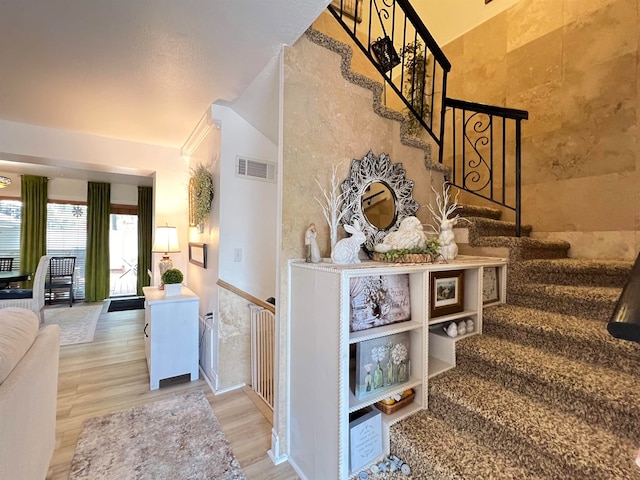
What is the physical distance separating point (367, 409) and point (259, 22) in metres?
2.29

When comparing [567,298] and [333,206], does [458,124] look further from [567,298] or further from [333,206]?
[333,206]

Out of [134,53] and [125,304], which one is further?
[125,304]

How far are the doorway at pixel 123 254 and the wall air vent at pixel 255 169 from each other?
211 inches

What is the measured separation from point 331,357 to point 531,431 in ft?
3.00

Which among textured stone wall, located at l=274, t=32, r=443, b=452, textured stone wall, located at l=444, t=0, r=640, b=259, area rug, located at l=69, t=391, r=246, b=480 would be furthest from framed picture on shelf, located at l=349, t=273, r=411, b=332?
textured stone wall, located at l=444, t=0, r=640, b=259

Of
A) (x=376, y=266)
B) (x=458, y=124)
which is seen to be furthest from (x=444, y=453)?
(x=458, y=124)

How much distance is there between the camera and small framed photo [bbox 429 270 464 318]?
1702 mm

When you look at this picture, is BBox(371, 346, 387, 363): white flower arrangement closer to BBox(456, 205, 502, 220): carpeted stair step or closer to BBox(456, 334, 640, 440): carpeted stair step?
BBox(456, 334, 640, 440): carpeted stair step

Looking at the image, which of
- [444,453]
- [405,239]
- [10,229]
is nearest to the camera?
[444,453]

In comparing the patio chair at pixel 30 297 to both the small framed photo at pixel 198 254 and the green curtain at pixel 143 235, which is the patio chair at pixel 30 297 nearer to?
the green curtain at pixel 143 235

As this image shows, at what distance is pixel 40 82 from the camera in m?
2.17

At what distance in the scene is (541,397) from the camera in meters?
1.40

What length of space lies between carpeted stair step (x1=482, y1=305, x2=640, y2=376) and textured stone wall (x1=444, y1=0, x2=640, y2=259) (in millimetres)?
1229

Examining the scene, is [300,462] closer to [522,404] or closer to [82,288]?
[522,404]
